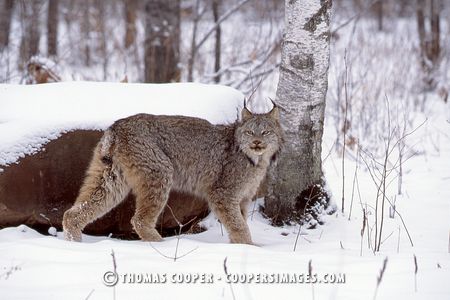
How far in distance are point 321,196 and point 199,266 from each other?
1.95m

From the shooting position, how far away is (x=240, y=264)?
11.0 ft

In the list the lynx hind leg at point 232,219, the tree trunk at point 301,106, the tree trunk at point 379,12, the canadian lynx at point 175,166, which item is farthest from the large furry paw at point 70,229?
the tree trunk at point 379,12

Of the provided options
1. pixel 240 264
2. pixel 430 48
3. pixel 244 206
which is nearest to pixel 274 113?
pixel 244 206

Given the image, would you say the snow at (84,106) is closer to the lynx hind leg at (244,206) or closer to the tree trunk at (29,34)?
the lynx hind leg at (244,206)

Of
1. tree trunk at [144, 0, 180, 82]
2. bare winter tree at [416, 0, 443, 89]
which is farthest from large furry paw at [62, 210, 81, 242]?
bare winter tree at [416, 0, 443, 89]

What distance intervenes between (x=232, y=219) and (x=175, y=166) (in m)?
0.61

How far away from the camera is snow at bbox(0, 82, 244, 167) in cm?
432

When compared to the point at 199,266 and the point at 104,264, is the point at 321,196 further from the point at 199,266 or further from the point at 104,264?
the point at 104,264

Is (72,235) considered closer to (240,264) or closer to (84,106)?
(84,106)

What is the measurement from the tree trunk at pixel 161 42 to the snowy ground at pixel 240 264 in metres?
4.44

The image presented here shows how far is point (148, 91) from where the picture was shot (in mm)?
5246

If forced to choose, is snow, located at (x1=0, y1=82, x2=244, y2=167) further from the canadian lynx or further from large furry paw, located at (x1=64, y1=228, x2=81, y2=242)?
large furry paw, located at (x1=64, y1=228, x2=81, y2=242)

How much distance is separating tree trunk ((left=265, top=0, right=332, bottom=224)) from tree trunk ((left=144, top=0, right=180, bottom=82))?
4230 mm

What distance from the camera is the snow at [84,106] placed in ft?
14.2
